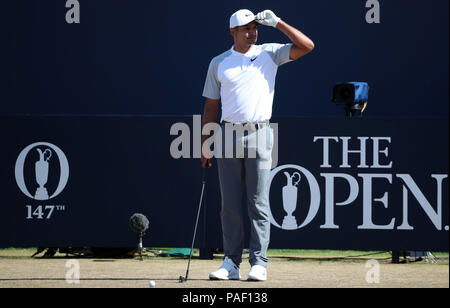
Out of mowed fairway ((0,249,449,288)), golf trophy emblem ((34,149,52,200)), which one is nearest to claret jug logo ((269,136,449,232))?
mowed fairway ((0,249,449,288))

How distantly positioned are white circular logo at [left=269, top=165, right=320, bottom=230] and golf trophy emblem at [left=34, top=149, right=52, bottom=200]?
6.43 ft

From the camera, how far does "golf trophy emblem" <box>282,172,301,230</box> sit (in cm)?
740

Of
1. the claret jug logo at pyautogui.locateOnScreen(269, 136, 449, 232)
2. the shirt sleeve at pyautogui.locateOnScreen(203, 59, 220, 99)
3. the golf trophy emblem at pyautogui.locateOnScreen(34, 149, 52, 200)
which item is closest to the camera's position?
the shirt sleeve at pyautogui.locateOnScreen(203, 59, 220, 99)

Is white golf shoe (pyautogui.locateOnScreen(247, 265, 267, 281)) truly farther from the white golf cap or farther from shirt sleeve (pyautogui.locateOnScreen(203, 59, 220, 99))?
the white golf cap

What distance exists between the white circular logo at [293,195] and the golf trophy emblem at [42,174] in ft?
6.43

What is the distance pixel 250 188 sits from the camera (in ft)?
19.8

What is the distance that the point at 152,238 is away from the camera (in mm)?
7586

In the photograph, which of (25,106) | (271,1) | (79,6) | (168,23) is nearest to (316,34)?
(271,1)

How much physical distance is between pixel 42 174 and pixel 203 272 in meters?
1.68

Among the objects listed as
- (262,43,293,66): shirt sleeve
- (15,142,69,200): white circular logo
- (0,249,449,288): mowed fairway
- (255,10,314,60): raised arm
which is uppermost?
(255,10,314,60): raised arm

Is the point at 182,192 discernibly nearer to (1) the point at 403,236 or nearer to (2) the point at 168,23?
(1) the point at 403,236

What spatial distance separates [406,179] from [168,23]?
4.96 meters

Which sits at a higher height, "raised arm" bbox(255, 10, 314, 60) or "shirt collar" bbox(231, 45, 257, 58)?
"raised arm" bbox(255, 10, 314, 60)

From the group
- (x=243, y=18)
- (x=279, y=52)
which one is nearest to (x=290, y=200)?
(x=279, y=52)
